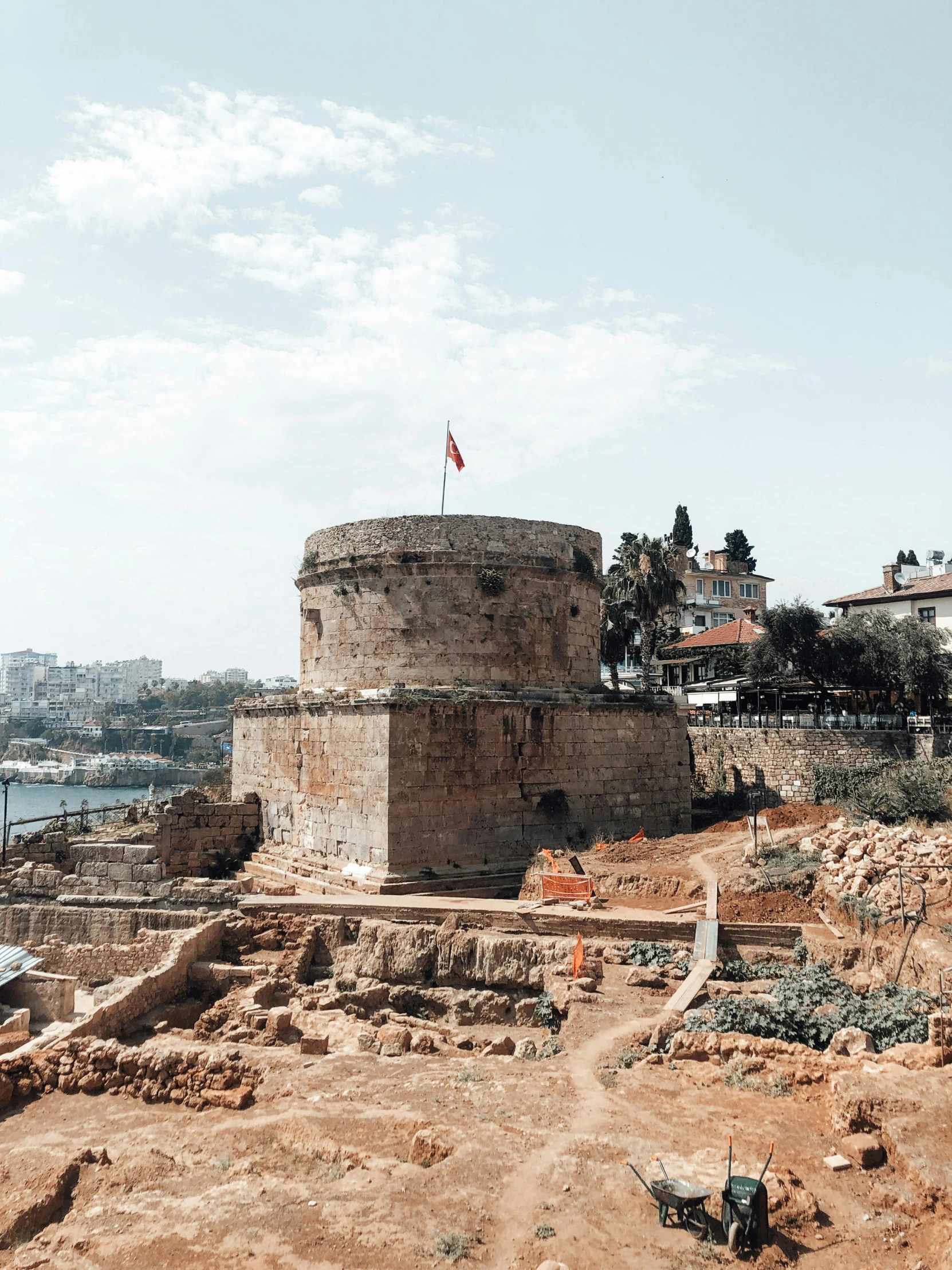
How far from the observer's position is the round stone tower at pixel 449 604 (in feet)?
61.8

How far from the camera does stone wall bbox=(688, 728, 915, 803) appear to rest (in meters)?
25.5

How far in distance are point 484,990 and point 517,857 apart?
4.83 meters

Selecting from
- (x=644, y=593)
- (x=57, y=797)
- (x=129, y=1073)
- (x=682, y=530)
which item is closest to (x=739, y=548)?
(x=682, y=530)

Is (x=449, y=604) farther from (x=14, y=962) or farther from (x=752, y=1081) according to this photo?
(x=752, y=1081)

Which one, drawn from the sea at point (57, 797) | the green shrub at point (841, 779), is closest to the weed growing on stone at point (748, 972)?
the green shrub at point (841, 779)

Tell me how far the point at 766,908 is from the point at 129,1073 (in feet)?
31.2

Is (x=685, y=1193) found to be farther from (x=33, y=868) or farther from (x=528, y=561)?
(x=33, y=868)

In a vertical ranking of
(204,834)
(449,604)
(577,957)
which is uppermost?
(449,604)

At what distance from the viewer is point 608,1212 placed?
23.6 feet

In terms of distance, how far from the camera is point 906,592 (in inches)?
1425

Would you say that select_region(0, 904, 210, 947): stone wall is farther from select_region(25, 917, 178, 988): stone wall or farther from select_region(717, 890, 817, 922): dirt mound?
select_region(717, 890, 817, 922): dirt mound

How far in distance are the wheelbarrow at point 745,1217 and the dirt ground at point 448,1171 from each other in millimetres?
132

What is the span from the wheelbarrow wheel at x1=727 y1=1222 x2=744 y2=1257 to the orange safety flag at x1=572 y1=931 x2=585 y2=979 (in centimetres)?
614

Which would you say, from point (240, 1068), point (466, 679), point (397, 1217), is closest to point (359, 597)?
point (466, 679)
